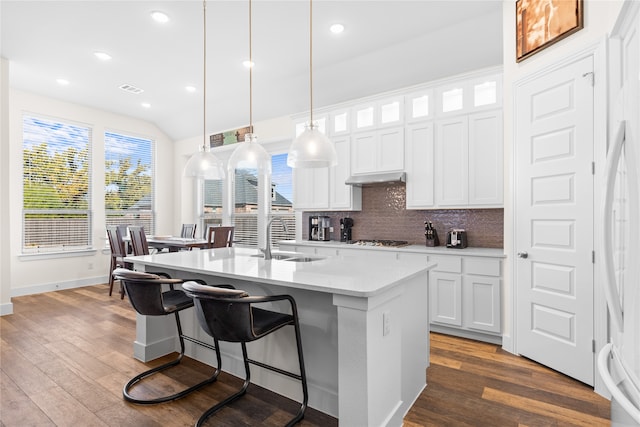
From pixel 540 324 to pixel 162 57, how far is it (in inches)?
195

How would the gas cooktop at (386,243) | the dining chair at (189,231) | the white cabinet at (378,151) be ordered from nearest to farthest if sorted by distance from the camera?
the white cabinet at (378,151)
the gas cooktop at (386,243)
the dining chair at (189,231)

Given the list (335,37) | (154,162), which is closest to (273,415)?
(335,37)

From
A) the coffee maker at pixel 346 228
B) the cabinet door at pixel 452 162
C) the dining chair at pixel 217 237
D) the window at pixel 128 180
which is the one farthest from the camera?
the window at pixel 128 180

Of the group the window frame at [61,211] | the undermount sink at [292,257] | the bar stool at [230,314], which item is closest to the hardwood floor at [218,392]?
the bar stool at [230,314]

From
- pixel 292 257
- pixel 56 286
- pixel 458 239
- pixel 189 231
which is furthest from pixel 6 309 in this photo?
pixel 458 239

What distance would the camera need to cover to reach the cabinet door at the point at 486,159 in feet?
11.2

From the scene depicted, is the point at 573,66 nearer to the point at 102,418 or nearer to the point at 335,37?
the point at 335,37

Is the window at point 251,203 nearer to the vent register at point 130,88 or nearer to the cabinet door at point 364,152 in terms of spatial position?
the cabinet door at point 364,152

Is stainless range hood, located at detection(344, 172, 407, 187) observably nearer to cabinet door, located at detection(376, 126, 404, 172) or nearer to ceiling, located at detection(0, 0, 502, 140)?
cabinet door, located at detection(376, 126, 404, 172)

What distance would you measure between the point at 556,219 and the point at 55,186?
687cm

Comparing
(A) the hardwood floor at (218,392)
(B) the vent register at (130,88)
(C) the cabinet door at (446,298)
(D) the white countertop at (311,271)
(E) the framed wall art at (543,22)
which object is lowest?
(A) the hardwood floor at (218,392)

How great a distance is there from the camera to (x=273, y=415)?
2.09 m

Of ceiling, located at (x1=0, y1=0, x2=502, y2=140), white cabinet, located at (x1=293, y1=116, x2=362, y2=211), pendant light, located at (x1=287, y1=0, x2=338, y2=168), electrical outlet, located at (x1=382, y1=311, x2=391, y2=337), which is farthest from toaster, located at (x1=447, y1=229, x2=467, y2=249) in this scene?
electrical outlet, located at (x1=382, y1=311, x2=391, y2=337)

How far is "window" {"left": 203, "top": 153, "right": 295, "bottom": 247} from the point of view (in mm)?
5809
